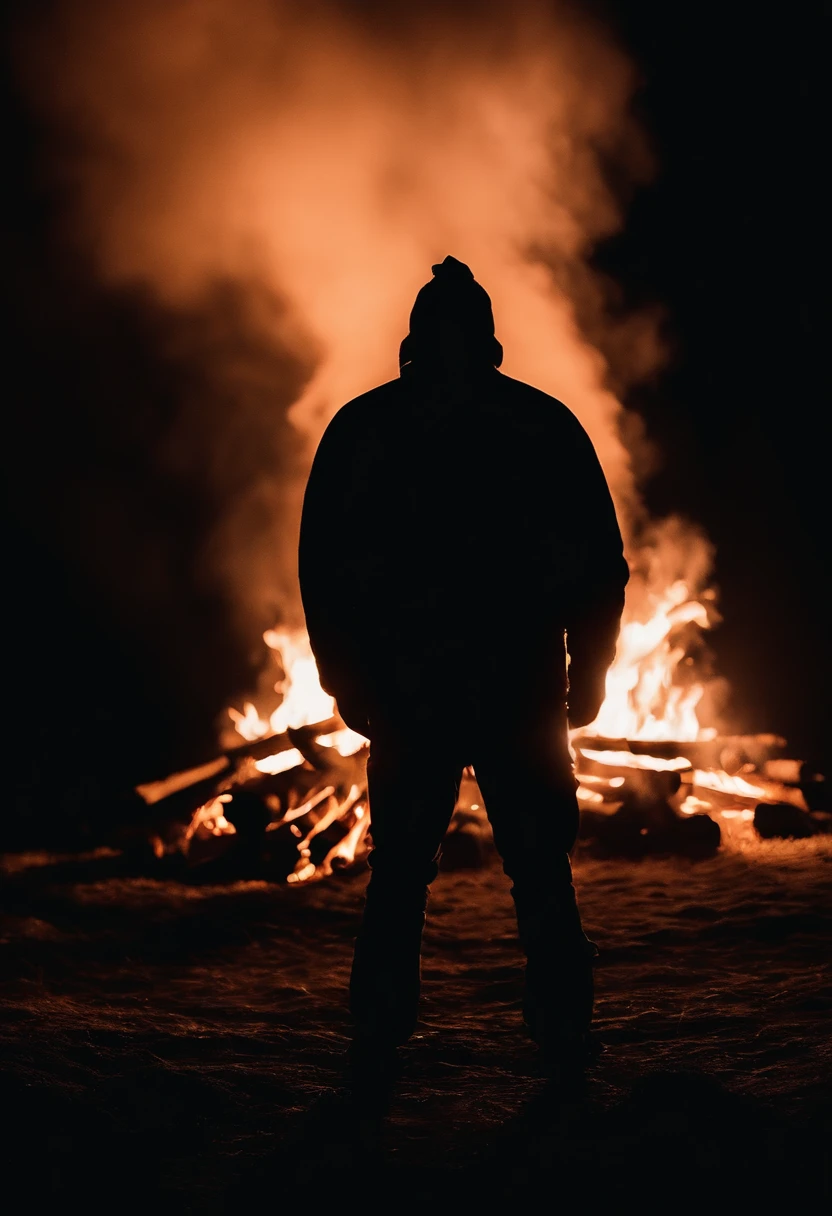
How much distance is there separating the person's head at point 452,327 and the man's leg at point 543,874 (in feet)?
3.97

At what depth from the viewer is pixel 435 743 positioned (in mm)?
2664

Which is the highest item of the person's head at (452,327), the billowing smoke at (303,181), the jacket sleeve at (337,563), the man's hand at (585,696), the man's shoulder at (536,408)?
the billowing smoke at (303,181)

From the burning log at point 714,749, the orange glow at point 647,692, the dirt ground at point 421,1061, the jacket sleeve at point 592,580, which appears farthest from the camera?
the orange glow at point 647,692

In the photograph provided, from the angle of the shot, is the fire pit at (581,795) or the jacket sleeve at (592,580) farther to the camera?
the fire pit at (581,795)

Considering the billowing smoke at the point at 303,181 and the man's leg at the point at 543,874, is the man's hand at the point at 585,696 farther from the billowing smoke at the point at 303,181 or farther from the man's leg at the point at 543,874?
the billowing smoke at the point at 303,181

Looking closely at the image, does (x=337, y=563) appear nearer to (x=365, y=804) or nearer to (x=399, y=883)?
(x=399, y=883)

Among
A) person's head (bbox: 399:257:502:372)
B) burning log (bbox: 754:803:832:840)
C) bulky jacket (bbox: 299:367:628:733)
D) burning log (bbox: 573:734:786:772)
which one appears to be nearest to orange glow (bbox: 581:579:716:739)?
burning log (bbox: 573:734:786:772)

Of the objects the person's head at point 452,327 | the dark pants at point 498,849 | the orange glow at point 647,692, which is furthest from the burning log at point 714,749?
the person's head at point 452,327

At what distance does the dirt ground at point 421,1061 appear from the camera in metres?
2.10

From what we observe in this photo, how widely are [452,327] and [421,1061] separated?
98.5 inches

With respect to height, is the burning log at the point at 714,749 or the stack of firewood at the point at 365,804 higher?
the burning log at the point at 714,749

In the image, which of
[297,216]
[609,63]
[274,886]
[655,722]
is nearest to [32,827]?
[274,886]

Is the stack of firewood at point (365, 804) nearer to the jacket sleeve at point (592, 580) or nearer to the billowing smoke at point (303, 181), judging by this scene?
the billowing smoke at point (303, 181)

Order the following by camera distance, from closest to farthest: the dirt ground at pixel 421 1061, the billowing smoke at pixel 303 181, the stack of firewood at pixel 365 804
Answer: the dirt ground at pixel 421 1061 < the stack of firewood at pixel 365 804 < the billowing smoke at pixel 303 181
